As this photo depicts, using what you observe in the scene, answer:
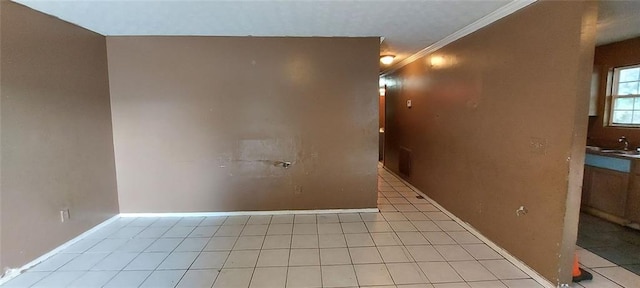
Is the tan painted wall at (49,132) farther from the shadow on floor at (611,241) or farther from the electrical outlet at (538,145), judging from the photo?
the shadow on floor at (611,241)

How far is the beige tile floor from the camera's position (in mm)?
2125

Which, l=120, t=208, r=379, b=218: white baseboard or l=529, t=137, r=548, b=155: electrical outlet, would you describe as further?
l=120, t=208, r=379, b=218: white baseboard

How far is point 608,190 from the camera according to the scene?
3.12 metres

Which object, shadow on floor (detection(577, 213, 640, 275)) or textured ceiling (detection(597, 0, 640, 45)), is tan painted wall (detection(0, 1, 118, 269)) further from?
shadow on floor (detection(577, 213, 640, 275))

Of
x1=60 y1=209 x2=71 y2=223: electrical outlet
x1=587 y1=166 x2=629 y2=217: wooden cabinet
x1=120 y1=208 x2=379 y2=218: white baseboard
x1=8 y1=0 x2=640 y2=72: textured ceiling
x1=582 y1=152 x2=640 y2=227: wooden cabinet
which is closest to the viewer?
x1=8 y1=0 x2=640 y2=72: textured ceiling

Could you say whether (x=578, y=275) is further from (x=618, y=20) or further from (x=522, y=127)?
(x=618, y=20)

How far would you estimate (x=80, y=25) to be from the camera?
285cm

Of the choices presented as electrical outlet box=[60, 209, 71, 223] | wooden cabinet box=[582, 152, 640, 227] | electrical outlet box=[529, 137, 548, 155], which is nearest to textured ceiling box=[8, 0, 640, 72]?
electrical outlet box=[529, 137, 548, 155]

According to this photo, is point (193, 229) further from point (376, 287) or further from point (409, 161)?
point (409, 161)

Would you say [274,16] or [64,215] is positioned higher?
[274,16]

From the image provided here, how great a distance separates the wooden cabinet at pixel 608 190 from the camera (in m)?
2.97

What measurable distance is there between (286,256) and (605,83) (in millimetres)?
4626

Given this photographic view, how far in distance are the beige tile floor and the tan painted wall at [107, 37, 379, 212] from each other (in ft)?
1.17

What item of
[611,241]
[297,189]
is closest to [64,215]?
[297,189]
